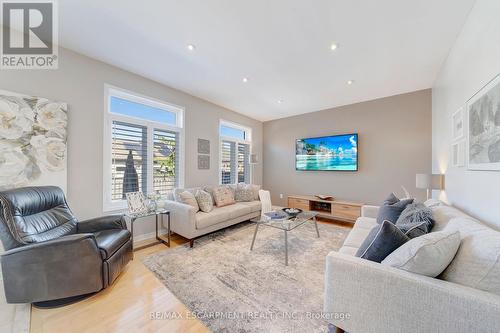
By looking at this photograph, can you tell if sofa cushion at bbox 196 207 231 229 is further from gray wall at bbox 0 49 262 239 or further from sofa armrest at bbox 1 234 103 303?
sofa armrest at bbox 1 234 103 303

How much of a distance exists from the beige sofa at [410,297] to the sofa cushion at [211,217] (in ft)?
6.65

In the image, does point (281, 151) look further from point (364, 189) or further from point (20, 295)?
point (20, 295)

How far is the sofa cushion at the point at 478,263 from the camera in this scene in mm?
925

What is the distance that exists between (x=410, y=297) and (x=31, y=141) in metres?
3.66

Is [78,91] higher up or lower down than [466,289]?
higher up

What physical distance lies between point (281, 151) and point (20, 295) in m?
5.09

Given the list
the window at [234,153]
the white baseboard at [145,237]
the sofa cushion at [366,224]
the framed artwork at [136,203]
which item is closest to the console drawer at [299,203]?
the window at [234,153]

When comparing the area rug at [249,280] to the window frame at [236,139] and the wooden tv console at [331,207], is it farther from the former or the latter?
the window frame at [236,139]

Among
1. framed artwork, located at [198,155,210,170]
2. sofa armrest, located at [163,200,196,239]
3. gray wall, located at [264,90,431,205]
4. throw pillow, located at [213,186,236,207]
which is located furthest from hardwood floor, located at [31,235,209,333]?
gray wall, located at [264,90,431,205]

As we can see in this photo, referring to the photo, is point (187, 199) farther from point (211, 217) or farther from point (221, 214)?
point (221, 214)

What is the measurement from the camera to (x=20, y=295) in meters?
1.55

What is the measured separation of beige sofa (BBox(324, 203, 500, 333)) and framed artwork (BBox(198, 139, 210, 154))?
339cm

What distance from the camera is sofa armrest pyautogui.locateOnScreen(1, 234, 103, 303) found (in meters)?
1.54

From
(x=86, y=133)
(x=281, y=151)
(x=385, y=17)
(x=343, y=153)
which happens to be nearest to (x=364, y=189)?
(x=343, y=153)
